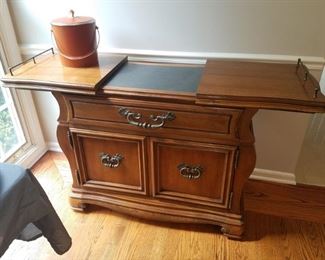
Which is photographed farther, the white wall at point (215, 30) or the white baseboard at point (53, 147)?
the white baseboard at point (53, 147)

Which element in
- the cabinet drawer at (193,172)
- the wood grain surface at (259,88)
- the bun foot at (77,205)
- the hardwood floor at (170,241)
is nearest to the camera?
the wood grain surface at (259,88)

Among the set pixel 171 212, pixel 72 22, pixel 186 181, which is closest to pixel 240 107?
pixel 186 181

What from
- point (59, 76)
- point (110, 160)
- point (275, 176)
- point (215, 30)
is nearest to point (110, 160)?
point (110, 160)

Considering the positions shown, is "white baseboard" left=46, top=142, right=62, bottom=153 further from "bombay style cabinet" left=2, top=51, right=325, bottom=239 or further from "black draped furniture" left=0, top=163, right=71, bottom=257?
"black draped furniture" left=0, top=163, right=71, bottom=257

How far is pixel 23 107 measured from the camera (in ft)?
6.02

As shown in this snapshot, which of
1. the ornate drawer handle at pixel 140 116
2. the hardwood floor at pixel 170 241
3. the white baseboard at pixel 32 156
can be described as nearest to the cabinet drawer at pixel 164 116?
the ornate drawer handle at pixel 140 116

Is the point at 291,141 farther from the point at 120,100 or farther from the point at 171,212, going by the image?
the point at 120,100

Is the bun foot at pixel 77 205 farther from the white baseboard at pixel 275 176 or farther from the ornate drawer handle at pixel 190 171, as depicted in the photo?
the white baseboard at pixel 275 176

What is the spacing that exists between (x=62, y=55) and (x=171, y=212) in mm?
906

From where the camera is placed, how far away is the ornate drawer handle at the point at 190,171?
1.28 m

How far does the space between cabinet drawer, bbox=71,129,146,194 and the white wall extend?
0.52 m

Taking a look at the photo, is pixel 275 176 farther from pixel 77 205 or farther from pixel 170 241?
pixel 77 205

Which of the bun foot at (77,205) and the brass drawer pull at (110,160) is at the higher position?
the brass drawer pull at (110,160)

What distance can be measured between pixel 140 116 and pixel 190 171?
35 centimetres
